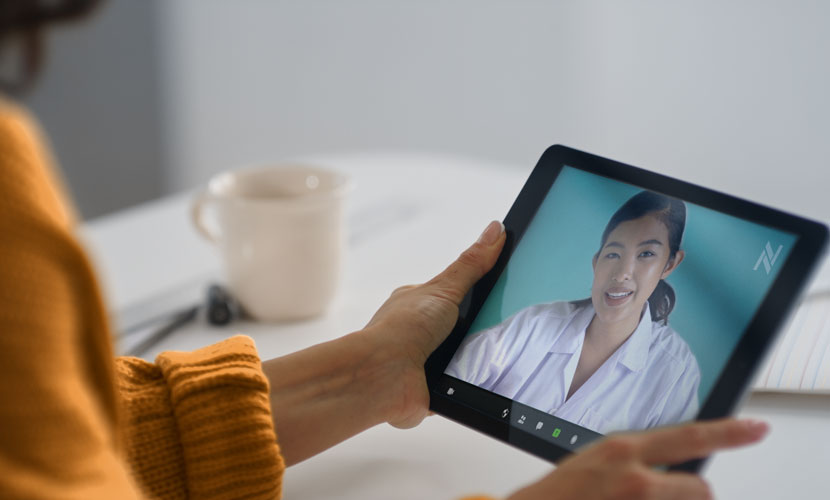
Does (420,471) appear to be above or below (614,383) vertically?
below

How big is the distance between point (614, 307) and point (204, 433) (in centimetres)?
24

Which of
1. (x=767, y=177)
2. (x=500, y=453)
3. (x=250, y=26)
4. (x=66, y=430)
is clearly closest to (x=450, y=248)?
(x=500, y=453)

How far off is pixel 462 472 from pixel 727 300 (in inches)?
7.3

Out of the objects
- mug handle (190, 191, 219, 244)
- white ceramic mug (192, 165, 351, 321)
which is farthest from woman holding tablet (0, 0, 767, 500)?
mug handle (190, 191, 219, 244)

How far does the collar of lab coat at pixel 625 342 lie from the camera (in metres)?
0.46

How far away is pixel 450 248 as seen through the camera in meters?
0.71

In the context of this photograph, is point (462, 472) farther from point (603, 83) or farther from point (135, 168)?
point (135, 168)

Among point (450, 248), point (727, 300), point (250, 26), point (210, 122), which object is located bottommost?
point (210, 122)

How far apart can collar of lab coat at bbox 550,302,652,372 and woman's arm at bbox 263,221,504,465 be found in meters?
0.07

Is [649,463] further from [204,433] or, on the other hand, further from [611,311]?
[204,433]

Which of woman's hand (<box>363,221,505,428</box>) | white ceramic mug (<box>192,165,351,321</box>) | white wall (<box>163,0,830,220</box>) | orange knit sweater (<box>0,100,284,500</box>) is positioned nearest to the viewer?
orange knit sweater (<box>0,100,284,500</box>)

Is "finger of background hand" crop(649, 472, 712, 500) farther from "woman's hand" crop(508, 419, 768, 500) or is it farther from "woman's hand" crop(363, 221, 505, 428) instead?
"woman's hand" crop(363, 221, 505, 428)

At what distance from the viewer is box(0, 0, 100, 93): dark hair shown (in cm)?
35

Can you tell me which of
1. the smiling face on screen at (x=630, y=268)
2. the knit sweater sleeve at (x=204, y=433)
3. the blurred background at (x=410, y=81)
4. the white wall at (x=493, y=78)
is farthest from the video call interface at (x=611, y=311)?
the blurred background at (x=410, y=81)
